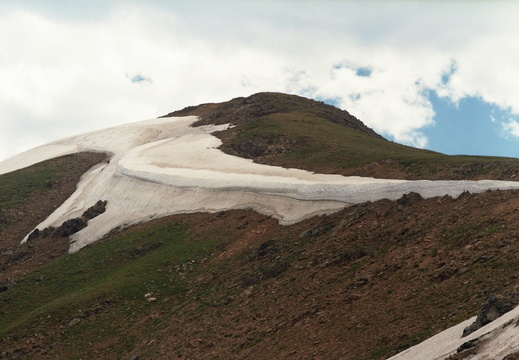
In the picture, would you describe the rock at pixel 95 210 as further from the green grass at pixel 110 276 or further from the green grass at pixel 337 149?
the green grass at pixel 337 149

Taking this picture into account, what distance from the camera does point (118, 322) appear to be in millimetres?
34406

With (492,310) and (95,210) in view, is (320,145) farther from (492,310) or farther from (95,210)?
(492,310)

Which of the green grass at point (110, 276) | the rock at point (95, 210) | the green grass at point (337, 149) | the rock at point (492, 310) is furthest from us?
the rock at point (95, 210)

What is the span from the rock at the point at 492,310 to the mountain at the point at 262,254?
0.21 feet

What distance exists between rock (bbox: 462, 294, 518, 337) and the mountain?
0.07 meters

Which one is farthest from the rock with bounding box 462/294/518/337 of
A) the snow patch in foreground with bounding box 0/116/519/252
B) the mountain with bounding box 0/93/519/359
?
the snow patch in foreground with bounding box 0/116/519/252

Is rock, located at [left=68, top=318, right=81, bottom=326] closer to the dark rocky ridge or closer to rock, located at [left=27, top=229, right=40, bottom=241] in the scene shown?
rock, located at [left=27, top=229, right=40, bottom=241]

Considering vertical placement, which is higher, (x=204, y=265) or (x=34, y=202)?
(x=34, y=202)

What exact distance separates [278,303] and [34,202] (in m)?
41.5

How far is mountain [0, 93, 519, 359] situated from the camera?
24.2 metres

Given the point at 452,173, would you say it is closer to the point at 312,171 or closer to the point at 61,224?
the point at 312,171

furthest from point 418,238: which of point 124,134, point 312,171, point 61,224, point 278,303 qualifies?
point 124,134

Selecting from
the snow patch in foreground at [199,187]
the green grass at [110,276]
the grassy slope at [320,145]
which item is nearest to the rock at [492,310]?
the snow patch in foreground at [199,187]

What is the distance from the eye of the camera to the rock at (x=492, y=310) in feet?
60.8
